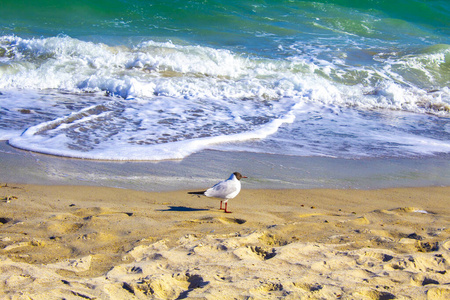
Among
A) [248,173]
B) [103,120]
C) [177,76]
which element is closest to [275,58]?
[177,76]

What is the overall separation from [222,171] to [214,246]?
2294 millimetres

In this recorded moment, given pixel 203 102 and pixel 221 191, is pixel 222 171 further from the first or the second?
pixel 203 102

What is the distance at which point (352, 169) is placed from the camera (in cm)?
563

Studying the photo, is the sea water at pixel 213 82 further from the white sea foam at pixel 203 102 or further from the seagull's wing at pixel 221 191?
the seagull's wing at pixel 221 191

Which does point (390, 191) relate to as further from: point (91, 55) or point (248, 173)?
point (91, 55)

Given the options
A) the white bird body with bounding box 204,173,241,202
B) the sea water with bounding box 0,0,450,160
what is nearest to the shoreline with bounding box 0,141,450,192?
the sea water with bounding box 0,0,450,160

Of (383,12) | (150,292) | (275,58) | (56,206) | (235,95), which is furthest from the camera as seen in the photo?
(383,12)

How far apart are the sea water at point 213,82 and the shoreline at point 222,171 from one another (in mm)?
284

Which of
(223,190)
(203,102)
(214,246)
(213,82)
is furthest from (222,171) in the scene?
(213,82)

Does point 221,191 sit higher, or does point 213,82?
point 213,82

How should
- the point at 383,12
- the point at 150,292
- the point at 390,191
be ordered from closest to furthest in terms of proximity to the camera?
the point at 150,292 < the point at 390,191 < the point at 383,12

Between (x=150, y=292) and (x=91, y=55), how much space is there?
10336mm

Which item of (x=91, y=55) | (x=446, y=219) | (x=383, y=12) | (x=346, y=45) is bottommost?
(x=446, y=219)

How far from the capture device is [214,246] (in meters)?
3.02
